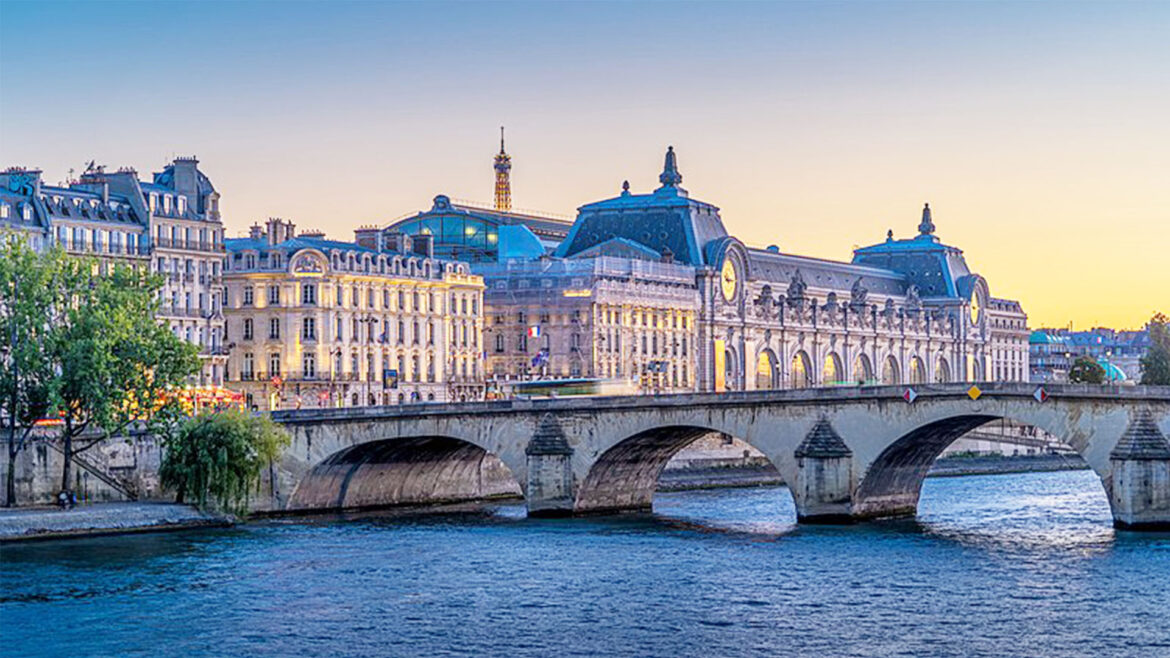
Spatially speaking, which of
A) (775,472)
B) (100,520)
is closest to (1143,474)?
(100,520)

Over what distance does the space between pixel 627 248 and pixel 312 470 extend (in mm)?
71725

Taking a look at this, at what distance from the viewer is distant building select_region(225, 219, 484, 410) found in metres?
130

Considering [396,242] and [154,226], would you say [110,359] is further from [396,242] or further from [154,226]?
[396,242]

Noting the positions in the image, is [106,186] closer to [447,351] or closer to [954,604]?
[447,351]

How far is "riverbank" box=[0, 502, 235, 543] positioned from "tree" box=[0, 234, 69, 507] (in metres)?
3.68

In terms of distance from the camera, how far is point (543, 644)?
2306 inches

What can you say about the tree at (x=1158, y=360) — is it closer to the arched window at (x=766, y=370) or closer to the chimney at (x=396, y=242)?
the arched window at (x=766, y=370)

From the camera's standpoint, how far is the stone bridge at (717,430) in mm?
81875

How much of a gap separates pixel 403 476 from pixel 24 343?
1935cm

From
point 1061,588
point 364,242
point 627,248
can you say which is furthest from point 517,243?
point 1061,588

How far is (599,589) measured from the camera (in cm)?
6831

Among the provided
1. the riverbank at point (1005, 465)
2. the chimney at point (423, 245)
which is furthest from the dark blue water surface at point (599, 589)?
the chimney at point (423, 245)

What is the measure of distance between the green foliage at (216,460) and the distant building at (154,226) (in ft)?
66.7

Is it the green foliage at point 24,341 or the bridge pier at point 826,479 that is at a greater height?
the green foliage at point 24,341
